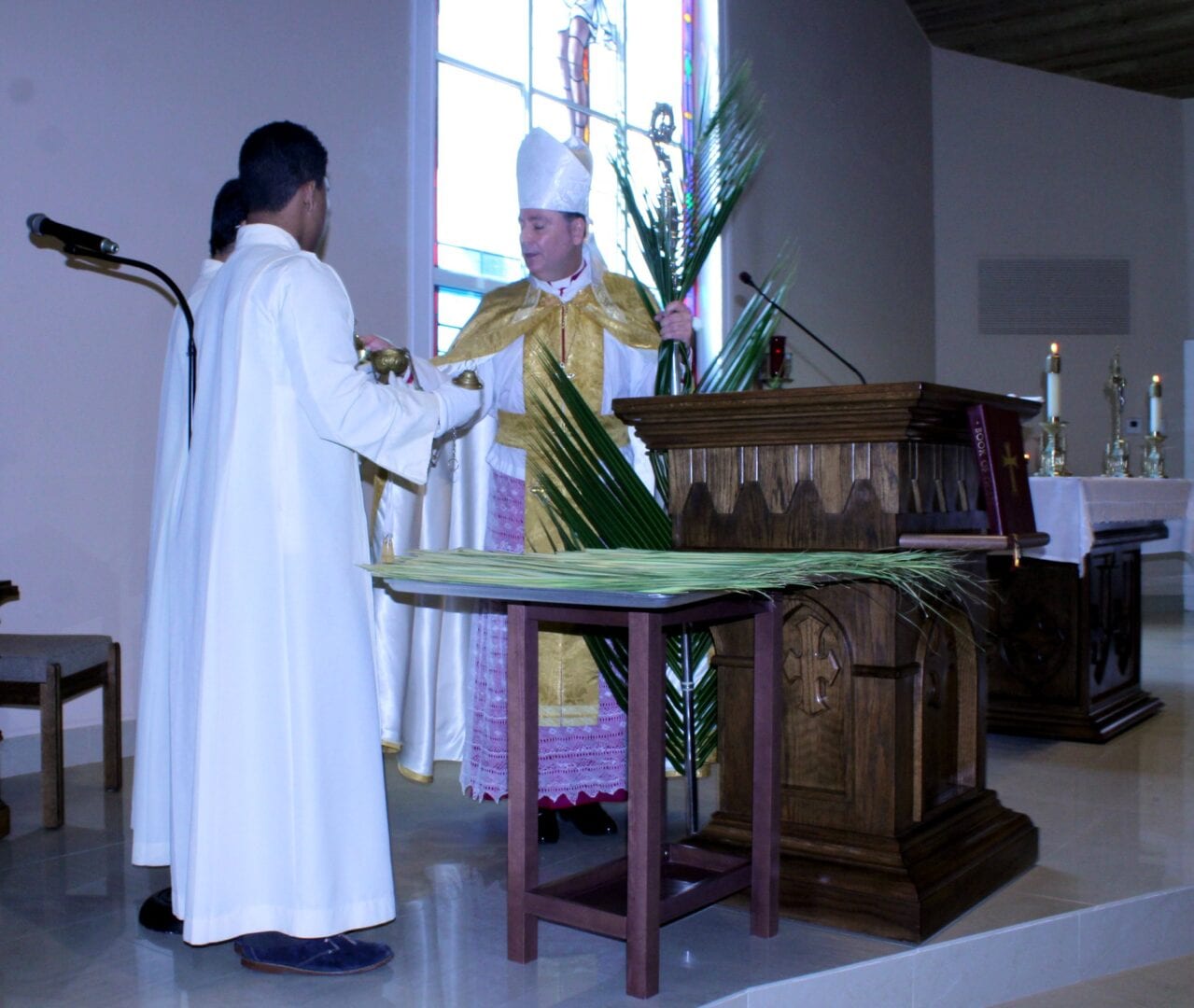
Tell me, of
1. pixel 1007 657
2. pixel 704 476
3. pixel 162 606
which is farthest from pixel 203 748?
pixel 1007 657

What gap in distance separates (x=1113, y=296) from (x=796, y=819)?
8730mm

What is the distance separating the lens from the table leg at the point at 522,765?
7.28 feet

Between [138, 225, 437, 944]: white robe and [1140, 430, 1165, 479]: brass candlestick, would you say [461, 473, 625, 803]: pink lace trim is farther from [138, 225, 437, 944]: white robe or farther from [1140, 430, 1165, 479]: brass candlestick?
[1140, 430, 1165, 479]: brass candlestick

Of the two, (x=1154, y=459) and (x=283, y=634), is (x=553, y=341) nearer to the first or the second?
(x=283, y=634)

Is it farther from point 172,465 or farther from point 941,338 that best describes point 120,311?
point 941,338

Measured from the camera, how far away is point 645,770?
6.69 ft

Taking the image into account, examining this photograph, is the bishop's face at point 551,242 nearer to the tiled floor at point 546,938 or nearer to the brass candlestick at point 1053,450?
the tiled floor at point 546,938

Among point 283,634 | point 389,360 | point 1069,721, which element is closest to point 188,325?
point 389,360

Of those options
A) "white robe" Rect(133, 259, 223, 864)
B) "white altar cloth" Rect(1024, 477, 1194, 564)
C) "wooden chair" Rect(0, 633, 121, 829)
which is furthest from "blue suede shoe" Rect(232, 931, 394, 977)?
"white altar cloth" Rect(1024, 477, 1194, 564)

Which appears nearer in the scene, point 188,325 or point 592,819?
point 188,325

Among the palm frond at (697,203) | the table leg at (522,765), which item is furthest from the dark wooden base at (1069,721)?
the table leg at (522,765)

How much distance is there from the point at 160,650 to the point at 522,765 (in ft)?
2.71

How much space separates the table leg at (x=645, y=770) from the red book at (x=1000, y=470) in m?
0.78

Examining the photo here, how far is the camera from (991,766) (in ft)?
13.5
